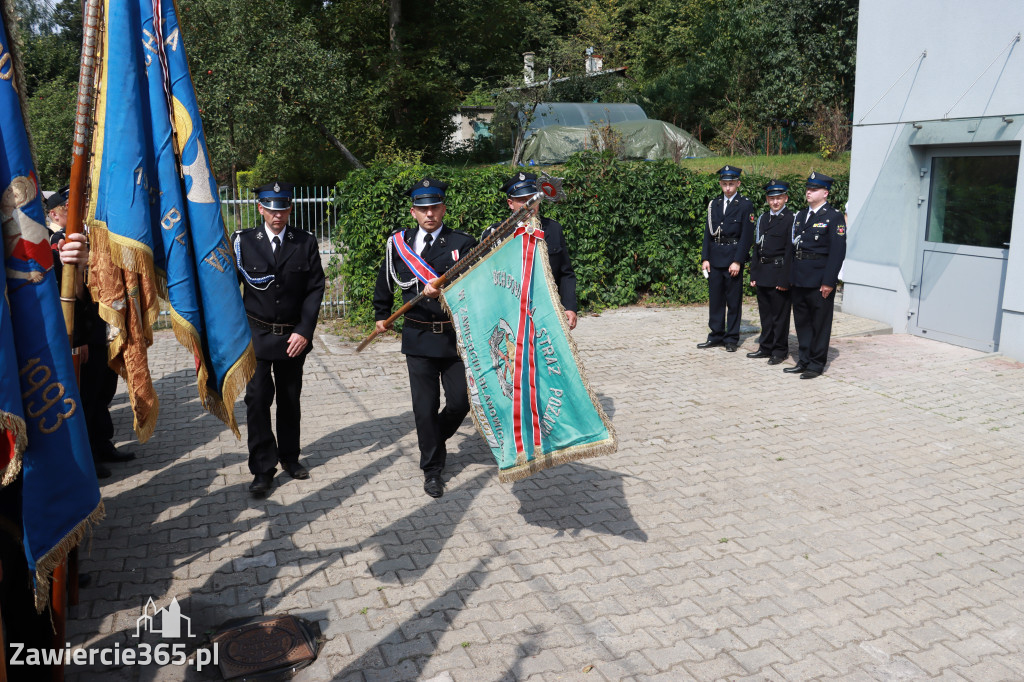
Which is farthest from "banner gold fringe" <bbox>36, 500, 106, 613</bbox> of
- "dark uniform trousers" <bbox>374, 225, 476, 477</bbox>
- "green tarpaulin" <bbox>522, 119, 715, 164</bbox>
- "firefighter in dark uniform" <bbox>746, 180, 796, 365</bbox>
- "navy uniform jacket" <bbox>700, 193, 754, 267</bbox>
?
"green tarpaulin" <bbox>522, 119, 715, 164</bbox>

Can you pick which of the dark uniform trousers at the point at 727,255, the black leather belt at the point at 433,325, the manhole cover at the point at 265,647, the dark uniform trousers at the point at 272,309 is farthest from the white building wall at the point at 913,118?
the manhole cover at the point at 265,647

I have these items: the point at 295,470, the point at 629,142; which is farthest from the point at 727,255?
the point at 629,142

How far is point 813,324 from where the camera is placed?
9008 mm

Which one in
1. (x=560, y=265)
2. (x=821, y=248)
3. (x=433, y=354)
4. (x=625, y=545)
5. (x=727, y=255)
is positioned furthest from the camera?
(x=727, y=255)

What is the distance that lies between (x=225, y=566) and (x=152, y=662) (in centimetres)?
95

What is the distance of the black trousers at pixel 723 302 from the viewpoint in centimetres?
1023

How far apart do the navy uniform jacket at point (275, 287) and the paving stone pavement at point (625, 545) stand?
111 centimetres

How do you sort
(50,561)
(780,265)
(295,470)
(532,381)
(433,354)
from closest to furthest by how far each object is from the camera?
(50,561), (532,381), (433,354), (295,470), (780,265)

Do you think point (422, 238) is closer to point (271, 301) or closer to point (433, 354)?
point (433, 354)

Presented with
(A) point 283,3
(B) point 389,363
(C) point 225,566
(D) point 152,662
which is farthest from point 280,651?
Result: (A) point 283,3

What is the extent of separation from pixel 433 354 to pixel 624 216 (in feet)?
26.1

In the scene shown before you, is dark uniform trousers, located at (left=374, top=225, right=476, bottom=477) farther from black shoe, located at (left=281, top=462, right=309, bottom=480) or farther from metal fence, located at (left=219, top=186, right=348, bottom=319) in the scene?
metal fence, located at (left=219, top=186, right=348, bottom=319)

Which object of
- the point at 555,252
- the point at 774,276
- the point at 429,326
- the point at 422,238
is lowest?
the point at 774,276

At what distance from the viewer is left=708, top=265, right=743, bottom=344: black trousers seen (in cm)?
1023
